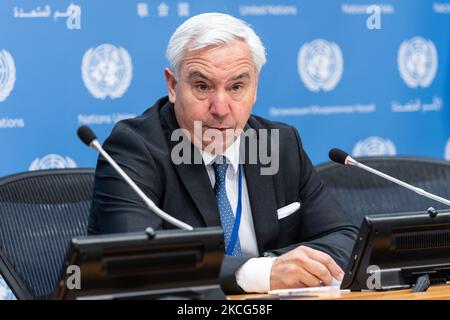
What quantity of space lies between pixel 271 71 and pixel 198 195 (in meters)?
1.59

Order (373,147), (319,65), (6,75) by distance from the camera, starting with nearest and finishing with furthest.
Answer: (6,75) → (319,65) → (373,147)

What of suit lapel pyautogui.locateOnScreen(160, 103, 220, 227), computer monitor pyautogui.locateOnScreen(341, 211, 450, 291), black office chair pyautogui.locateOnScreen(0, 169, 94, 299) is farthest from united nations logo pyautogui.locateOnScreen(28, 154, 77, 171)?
computer monitor pyautogui.locateOnScreen(341, 211, 450, 291)

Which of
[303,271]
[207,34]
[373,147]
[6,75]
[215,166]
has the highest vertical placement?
[207,34]

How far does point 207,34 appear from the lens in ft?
9.42

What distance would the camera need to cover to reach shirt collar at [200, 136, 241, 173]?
9.63 ft

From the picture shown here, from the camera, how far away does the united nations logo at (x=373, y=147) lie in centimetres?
452

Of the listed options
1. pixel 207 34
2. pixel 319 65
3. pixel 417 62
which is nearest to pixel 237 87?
pixel 207 34

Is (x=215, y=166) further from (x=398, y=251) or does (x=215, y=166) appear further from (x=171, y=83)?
(x=398, y=251)

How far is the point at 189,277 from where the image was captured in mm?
2105

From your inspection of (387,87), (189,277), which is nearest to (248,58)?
(189,277)

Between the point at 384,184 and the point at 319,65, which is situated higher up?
the point at 319,65

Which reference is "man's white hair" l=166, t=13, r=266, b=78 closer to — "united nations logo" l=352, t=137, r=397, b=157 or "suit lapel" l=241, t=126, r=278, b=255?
"suit lapel" l=241, t=126, r=278, b=255

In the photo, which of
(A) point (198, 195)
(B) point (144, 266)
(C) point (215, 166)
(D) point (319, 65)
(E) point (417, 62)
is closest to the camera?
(B) point (144, 266)

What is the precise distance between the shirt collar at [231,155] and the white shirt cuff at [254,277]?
1.51 ft
